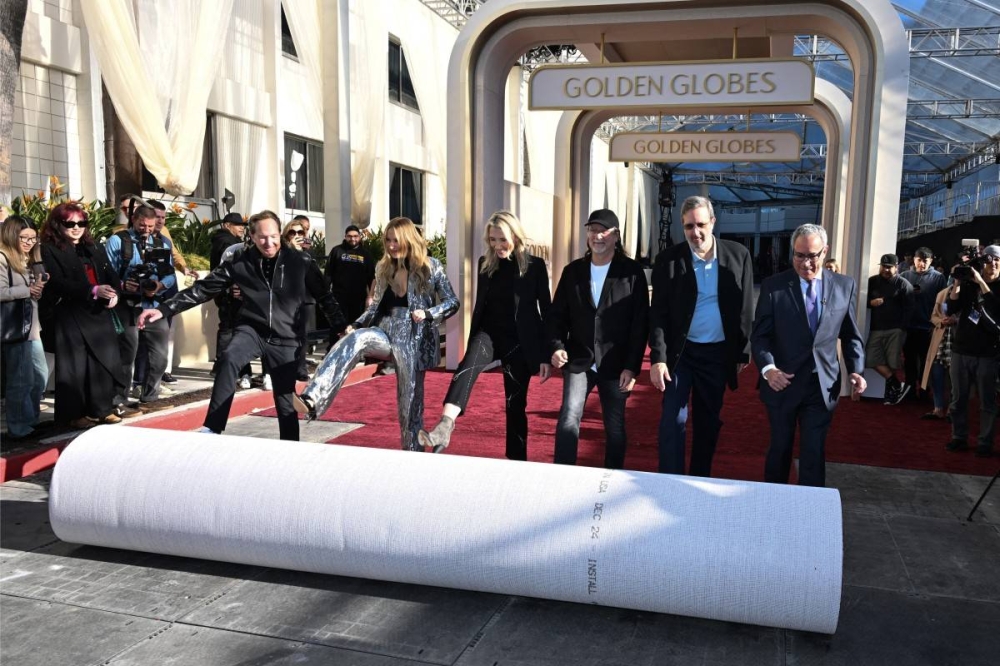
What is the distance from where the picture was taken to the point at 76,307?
240 inches

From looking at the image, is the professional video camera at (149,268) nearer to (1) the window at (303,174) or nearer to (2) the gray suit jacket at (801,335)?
(2) the gray suit jacket at (801,335)

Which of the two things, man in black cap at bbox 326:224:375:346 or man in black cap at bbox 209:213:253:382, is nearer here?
man in black cap at bbox 209:213:253:382

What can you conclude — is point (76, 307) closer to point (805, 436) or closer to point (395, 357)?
point (395, 357)

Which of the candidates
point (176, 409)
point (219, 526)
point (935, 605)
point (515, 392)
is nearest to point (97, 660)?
point (219, 526)

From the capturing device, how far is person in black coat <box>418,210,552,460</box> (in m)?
4.98

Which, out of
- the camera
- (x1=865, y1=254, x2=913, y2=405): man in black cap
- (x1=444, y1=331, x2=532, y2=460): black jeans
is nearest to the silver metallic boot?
(x1=444, y1=331, x2=532, y2=460): black jeans

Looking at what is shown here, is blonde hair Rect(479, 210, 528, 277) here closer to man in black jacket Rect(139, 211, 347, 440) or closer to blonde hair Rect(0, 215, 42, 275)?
man in black jacket Rect(139, 211, 347, 440)

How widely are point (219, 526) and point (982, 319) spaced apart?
18.4 feet

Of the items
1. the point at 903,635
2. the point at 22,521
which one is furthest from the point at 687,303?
the point at 22,521

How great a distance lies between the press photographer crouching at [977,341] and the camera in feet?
19.9

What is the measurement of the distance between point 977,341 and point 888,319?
2144 millimetres

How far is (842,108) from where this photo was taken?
13.8m

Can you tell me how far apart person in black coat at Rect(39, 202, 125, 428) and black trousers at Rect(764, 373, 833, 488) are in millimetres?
4808

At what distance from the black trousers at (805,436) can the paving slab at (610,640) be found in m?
1.24
